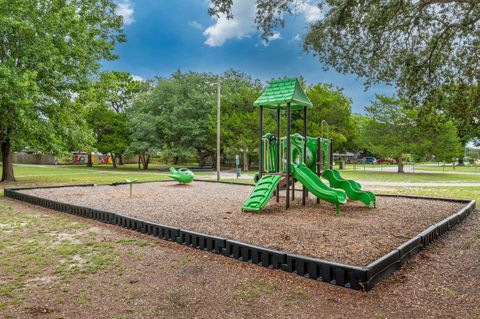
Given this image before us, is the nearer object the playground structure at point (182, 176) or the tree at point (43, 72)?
the tree at point (43, 72)

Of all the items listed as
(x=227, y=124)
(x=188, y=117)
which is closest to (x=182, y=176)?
(x=227, y=124)

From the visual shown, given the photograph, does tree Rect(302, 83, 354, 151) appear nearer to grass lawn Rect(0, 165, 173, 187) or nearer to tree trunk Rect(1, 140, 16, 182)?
grass lawn Rect(0, 165, 173, 187)

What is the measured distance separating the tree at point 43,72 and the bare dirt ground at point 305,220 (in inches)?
239

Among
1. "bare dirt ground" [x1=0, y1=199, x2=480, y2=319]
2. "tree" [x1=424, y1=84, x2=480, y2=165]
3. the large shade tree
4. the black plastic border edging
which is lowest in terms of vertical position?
"bare dirt ground" [x1=0, y1=199, x2=480, y2=319]

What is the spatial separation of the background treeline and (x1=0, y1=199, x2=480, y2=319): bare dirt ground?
18277 millimetres

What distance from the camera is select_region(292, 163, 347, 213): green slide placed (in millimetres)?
6895

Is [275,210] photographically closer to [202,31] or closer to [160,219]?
[160,219]

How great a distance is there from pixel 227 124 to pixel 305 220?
2021 cm

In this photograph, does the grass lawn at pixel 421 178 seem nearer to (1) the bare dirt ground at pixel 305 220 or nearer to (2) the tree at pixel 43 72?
(1) the bare dirt ground at pixel 305 220

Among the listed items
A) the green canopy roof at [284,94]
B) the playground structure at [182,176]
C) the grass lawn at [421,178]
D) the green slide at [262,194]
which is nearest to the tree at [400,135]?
the grass lawn at [421,178]

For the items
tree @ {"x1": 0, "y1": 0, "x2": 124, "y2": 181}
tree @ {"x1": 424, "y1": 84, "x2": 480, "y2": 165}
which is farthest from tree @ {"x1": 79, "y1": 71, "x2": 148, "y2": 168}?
tree @ {"x1": 424, "y1": 84, "x2": 480, "y2": 165}

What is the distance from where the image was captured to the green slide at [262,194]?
22.5 feet

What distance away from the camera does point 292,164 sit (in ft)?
24.8

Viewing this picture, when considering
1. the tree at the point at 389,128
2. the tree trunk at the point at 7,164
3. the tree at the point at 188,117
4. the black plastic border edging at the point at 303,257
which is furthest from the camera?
the tree at the point at 188,117
